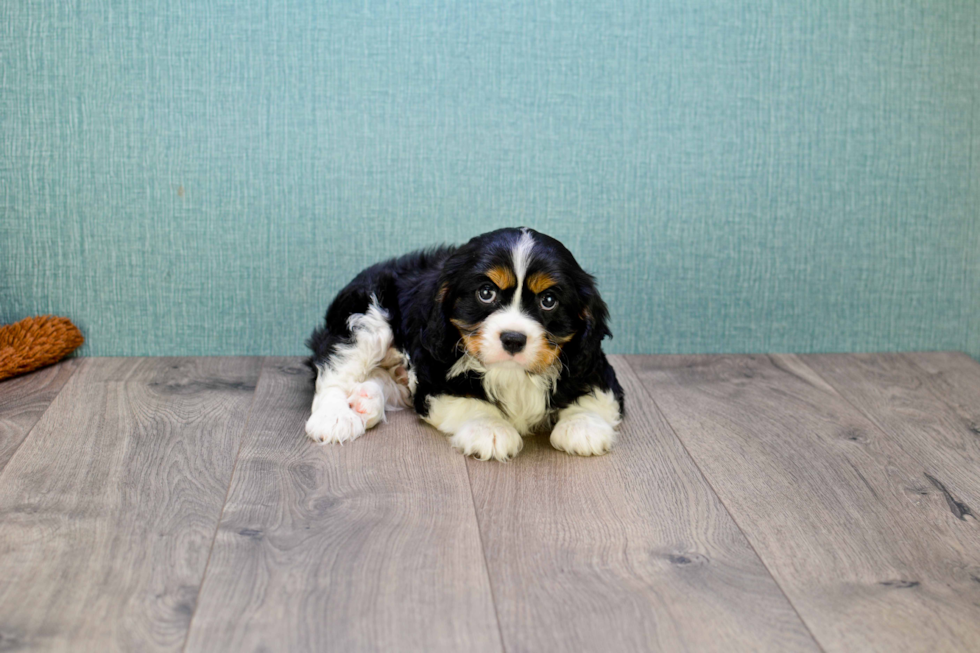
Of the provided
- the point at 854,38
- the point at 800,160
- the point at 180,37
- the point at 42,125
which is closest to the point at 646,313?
the point at 800,160

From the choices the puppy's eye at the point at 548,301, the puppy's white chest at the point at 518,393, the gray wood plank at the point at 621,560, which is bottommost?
the gray wood plank at the point at 621,560

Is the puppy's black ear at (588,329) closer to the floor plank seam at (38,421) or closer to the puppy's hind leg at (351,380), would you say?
the puppy's hind leg at (351,380)

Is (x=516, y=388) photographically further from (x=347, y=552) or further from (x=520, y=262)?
(x=347, y=552)

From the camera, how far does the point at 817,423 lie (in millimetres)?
2738

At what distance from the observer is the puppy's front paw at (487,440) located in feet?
7.76

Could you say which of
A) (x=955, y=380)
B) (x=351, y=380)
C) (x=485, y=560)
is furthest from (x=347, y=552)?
(x=955, y=380)

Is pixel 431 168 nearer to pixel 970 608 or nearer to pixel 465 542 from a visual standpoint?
pixel 465 542

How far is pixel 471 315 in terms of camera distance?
232 cm

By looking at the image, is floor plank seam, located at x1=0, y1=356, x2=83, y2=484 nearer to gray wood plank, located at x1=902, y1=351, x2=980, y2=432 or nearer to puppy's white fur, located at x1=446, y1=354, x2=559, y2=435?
puppy's white fur, located at x1=446, y1=354, x2=559, y2=435

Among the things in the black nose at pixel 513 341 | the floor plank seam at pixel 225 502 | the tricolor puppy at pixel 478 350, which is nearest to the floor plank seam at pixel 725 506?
the tricolor puppy at pixel 478 350

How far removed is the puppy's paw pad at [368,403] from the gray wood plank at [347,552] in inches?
1.9

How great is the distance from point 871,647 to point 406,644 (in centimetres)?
80

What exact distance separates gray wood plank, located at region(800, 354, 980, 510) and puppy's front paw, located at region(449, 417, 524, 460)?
101cm

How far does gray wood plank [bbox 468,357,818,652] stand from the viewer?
64.2 inches
